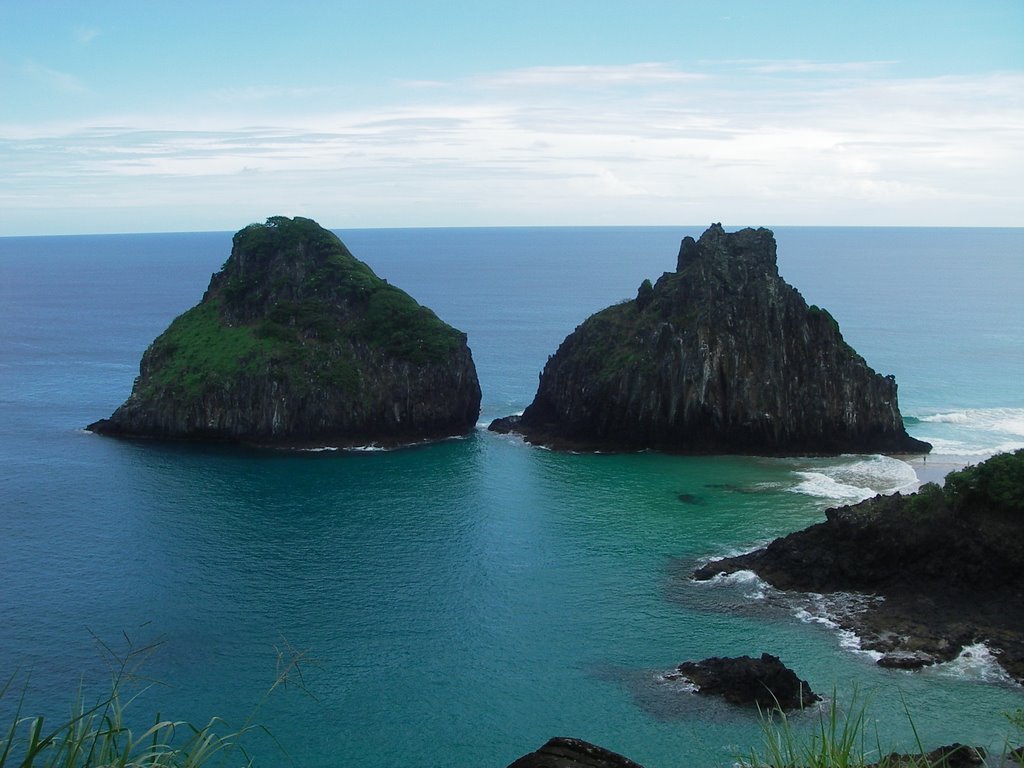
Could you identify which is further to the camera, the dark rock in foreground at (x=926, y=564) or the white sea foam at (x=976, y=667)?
the dark rock in foreground at (x=926, y=564)

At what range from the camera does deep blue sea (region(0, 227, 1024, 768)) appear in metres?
38.7

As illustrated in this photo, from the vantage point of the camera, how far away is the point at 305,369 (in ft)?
291

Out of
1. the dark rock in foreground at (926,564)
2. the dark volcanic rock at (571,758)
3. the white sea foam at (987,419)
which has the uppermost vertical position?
the white sea foam at (987,419)

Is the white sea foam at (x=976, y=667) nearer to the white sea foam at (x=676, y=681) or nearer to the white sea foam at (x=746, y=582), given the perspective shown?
the white sea foam at (x=746, y=582)

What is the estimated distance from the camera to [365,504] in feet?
224

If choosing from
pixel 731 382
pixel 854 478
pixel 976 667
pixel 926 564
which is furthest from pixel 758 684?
pixel 731 382

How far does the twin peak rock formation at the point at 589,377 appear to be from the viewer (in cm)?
8344

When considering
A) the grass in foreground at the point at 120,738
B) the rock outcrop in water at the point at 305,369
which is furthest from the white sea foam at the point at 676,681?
the rock outcrop in water at the point at 305,369

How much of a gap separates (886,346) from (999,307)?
57822 mm

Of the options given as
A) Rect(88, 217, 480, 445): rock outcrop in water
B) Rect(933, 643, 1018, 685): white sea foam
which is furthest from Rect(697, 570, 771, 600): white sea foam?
Rect(88, 217, 480, 445): rock outcrop in water

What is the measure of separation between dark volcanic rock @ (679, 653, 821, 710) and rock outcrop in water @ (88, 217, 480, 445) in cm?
5094

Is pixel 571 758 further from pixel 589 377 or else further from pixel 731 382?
pixel 589 377

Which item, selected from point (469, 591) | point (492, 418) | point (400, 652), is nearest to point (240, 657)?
point (400, 652)

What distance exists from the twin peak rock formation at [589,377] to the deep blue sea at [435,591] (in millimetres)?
3520
